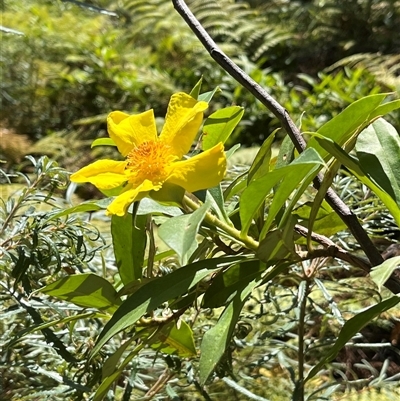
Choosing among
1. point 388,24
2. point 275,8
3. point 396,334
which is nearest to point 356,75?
point 388,24

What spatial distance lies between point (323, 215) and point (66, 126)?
2025 mm

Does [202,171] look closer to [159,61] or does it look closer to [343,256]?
[343,256]

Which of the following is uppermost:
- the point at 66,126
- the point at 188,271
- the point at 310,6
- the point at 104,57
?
the point at 310,6

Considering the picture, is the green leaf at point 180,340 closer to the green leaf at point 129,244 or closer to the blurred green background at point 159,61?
the green leaf at point 129,244

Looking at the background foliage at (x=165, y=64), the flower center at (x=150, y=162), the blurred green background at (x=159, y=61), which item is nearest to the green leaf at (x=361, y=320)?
the flower center at (x=150, y=162)

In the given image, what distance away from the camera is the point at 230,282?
0.36 meters

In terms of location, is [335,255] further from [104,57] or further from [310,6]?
[310,6]

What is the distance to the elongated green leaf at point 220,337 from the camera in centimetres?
31

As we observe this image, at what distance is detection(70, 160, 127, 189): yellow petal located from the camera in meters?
0.34

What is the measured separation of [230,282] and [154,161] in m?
0.09

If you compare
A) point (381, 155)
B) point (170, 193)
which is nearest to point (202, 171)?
point (170, 193)

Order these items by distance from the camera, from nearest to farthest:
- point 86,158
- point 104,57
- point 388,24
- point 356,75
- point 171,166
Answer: point 171,166
point 356,75
point 86,158
point 104,57
point 388,24

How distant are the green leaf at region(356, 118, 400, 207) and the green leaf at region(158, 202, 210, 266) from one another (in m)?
0.12

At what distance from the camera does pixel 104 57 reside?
7.38ft
